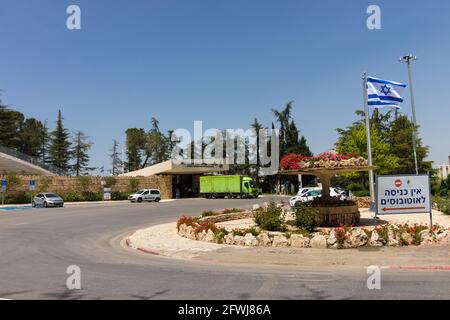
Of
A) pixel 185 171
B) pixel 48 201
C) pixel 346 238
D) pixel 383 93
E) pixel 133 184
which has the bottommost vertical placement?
pixel 346 238

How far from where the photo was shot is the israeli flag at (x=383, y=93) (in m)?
27.0

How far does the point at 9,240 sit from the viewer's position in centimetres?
1653

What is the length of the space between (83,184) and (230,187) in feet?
66.0

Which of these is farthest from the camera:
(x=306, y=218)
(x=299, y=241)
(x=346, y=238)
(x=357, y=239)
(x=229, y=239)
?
(x=306, y=218)

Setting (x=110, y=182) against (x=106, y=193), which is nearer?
(x=106, y=193)

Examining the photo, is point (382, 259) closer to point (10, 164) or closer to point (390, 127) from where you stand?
point (10, 164)

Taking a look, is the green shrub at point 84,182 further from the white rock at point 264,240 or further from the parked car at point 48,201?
the white rock at point 264,240

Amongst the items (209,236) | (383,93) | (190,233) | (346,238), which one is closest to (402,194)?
(346,238)

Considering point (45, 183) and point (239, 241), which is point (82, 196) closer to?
point (45, 183)

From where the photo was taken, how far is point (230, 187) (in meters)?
58.2

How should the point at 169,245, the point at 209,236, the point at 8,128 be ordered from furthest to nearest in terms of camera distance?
1. the point at 8,128
2. the point at 209,236
3. the point at 169,245

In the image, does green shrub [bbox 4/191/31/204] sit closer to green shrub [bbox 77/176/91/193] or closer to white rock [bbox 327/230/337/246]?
green shrub [bbox 77/176/91/193]

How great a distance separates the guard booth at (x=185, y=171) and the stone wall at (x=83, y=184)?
2.18m
